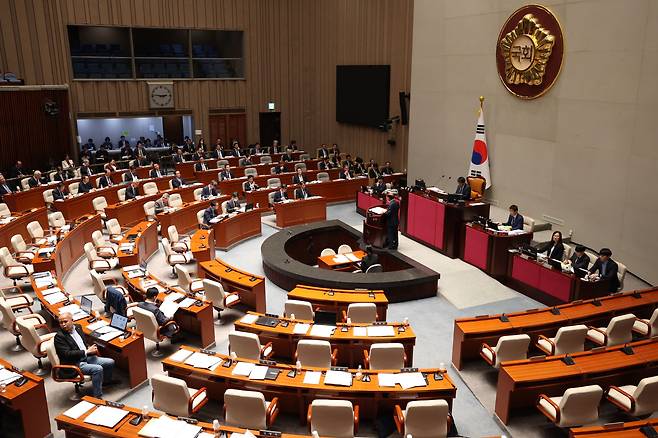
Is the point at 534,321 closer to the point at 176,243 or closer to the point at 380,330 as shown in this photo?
the point at 380,330

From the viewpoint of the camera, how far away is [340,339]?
Answer: 796 centimetres

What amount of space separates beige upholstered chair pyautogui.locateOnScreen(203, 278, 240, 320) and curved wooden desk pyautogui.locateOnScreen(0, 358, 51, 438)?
12.1ft

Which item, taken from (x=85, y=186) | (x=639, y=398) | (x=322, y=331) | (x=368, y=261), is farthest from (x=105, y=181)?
(x=639, y=398)

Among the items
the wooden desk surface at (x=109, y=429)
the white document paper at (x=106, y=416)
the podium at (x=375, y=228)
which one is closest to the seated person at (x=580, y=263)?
the podium at (x=375, y=228)

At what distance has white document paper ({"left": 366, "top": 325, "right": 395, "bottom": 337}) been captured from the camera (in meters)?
8.05

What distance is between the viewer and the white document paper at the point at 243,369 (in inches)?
271

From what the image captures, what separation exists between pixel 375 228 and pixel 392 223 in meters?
0.48

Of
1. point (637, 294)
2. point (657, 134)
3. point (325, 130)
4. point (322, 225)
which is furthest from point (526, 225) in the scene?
point (325, 130)

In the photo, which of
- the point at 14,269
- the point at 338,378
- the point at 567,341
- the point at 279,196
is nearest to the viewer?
the point at 338,378

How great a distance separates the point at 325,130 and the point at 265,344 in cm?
1948

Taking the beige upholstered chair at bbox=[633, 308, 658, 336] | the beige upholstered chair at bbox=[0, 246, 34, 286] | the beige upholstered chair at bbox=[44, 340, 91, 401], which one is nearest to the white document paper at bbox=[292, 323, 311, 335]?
the beige upholstered chair at bbox=[44, 340, 91, 401]

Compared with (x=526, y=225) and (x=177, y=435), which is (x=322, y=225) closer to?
(x=526, y=225)

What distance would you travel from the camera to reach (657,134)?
1108 centimetres

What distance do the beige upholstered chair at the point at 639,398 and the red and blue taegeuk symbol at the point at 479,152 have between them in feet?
32.3
